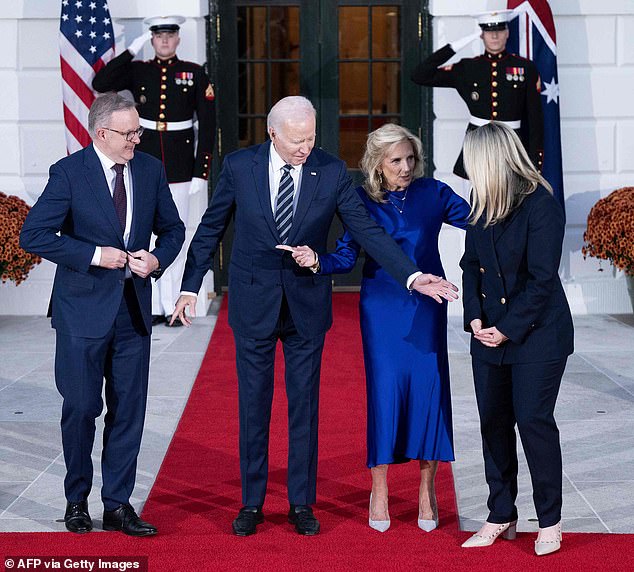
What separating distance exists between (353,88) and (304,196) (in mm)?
5924

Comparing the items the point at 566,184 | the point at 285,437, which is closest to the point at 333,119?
the point at 566,184

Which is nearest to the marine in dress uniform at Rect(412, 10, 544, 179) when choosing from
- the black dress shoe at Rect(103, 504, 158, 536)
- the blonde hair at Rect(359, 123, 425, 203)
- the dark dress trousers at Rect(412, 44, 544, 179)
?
the dark dress trousers at Rect(412, 44, 544, 179)

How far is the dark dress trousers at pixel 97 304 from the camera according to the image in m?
4.41

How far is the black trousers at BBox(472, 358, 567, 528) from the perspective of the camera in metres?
4.25

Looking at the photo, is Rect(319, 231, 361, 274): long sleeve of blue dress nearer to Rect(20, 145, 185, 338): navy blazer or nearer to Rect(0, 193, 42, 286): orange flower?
Rect(20, 145, 185, 338): navy blazer

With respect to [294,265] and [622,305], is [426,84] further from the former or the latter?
[294,265]

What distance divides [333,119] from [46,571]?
660 cm

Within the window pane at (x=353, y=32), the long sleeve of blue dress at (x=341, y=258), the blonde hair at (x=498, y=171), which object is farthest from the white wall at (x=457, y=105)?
the blonde hair at (x=498, y=171)

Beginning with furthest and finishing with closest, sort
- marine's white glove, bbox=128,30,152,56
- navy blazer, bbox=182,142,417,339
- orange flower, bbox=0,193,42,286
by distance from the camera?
marine's white glove, bbox=128,30,152,56 < orange flower, bbox=0,193,42,286 < navy blazer, bbox=182,142,417,339

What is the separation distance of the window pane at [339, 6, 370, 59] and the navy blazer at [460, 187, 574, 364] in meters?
6.12

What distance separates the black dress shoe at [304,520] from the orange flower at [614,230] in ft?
15.8

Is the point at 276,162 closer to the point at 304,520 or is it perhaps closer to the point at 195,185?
the point at 304,520

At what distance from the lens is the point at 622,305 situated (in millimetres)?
9797

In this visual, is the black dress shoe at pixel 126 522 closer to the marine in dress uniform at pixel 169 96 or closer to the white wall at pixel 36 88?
the marine in dress uniform at pixel 169 96
